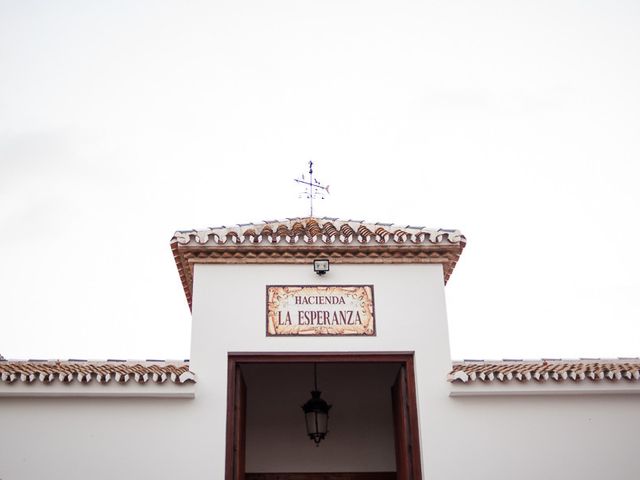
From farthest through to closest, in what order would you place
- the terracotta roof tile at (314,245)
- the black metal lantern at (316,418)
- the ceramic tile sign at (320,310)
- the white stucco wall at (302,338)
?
the black metal lantern at (316,418) < the terracotta roof tile at (314,245) < the ceramic tile sign at (320,310) < the white stucco wall at (302,338)

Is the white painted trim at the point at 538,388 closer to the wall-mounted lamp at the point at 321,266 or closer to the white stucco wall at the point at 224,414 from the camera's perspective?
the white stucco wall at the point at 224,414

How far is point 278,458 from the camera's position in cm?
1101

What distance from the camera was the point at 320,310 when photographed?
8930 mm

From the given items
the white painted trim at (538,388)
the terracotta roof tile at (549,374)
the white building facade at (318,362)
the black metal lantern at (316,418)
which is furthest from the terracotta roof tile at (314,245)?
the black metal lantern at (316,418)

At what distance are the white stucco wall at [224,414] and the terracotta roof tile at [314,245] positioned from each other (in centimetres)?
24

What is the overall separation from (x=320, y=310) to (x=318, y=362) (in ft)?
2.05

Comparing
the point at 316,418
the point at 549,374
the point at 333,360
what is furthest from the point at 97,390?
the point at 549,374

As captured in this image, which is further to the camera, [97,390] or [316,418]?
[316,418]

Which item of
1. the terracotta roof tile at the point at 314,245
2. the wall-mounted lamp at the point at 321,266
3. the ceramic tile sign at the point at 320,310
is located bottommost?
the ceramic tile sign at the point at 320,310

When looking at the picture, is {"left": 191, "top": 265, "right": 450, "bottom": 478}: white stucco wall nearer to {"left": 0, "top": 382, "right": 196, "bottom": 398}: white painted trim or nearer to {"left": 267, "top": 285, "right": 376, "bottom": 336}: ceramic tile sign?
{"left": 267, "top": 285, "right": 376, "bottom": 336}: ceramic tile sign

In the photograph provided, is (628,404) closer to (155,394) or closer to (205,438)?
(205,438)

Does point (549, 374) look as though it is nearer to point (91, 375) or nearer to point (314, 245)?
point (314, 245)

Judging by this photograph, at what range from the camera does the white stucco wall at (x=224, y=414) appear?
320 inches

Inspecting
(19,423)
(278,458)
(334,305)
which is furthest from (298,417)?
(19,423)
